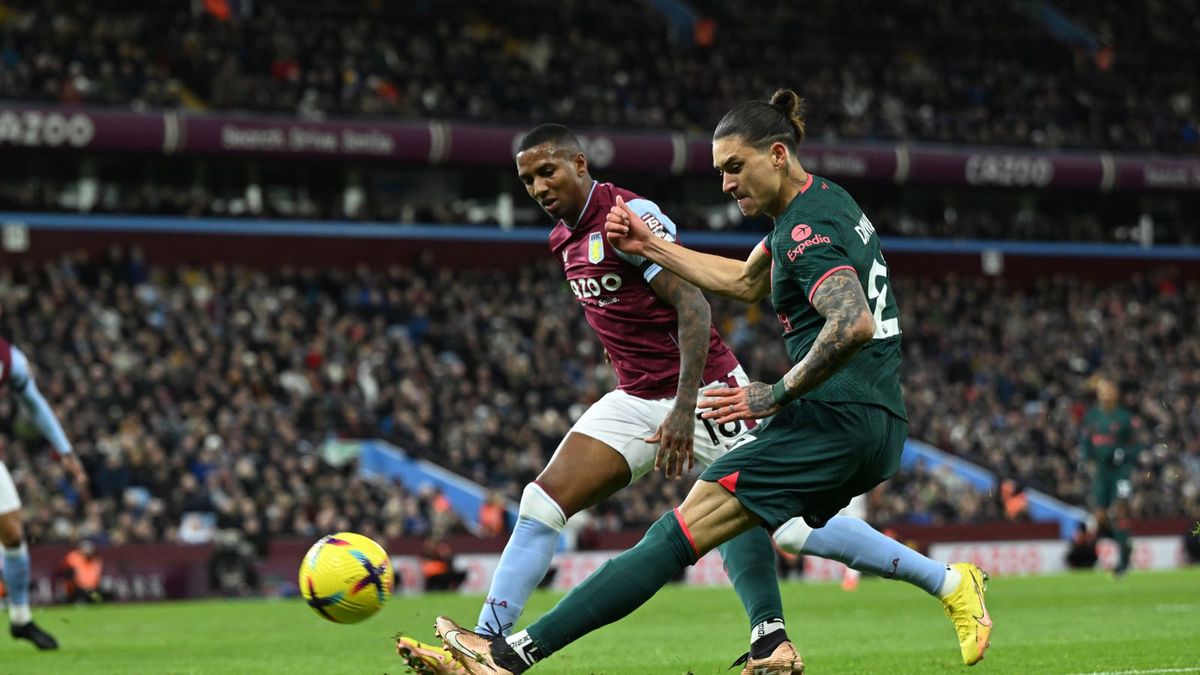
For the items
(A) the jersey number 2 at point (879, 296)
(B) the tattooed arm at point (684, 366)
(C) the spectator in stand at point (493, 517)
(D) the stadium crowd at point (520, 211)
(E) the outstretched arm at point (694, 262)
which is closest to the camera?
(A) the jersey number 2 at point (879, 296)

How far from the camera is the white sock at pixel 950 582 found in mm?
7430

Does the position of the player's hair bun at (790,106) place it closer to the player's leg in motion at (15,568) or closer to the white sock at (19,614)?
the player's leg in motion at (15,568)

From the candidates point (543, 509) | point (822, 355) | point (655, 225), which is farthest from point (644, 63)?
point (822, 355)

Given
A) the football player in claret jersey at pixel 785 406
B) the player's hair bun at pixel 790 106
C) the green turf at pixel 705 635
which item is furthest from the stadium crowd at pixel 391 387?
the player's hair bun at pixel 790 106

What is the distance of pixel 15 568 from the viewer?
11.5 m

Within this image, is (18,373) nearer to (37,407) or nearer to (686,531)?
(37,407)

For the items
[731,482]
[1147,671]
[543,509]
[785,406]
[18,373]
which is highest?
[785,406]

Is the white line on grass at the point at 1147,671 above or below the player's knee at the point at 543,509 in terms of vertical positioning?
below

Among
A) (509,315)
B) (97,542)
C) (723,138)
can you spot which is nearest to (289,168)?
(509,315)

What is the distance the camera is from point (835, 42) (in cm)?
4272

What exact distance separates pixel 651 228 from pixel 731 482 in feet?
4.47

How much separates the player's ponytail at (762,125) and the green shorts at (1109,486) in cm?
1526

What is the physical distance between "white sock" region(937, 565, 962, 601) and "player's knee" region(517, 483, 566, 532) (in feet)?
5.70

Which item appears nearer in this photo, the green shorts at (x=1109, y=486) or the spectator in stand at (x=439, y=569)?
the green shorts at (x=1109, y=486)
